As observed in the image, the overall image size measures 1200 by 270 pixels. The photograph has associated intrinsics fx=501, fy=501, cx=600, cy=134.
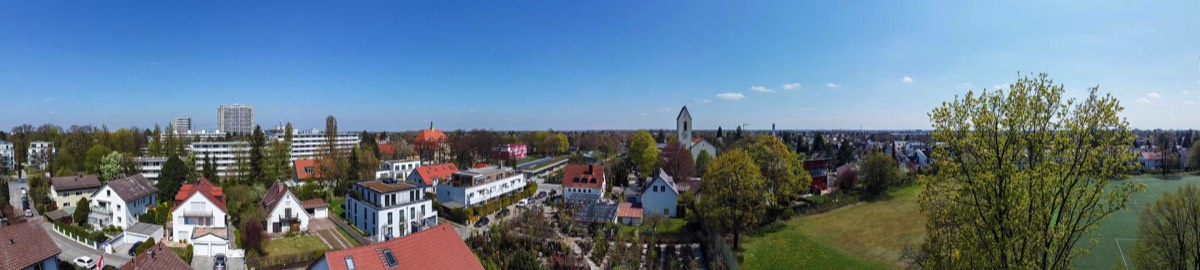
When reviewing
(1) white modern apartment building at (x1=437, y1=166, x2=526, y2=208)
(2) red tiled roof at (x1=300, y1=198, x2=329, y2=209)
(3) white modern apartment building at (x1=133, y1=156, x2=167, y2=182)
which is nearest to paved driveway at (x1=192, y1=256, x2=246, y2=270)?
(2) red tiled roof at (x1=300, y1=198, x2=329, y2=209)

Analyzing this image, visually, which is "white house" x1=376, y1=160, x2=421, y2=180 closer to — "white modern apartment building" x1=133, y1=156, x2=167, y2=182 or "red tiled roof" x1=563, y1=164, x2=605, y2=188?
"red tiled roof" x1=563, y1=164, x2=605, y2=188

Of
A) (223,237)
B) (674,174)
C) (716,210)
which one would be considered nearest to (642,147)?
(674,174)

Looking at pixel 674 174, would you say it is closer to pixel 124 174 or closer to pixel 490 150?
pixel 490 150

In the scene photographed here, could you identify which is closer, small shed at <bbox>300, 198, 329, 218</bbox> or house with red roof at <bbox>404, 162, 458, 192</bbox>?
small shed at <bbox>300, 198, 329, 218</bbox>

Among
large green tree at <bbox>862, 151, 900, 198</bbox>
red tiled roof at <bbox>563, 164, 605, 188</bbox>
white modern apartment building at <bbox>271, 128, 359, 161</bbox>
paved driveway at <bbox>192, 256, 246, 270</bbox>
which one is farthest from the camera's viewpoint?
white modern apartment building at <bbox>271, 128, 359, 161</bbox>

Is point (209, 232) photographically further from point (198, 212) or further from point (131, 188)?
point (131, 188)

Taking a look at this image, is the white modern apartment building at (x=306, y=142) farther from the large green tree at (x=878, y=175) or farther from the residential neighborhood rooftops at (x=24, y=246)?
the large green tree at (x=878, y=175)
